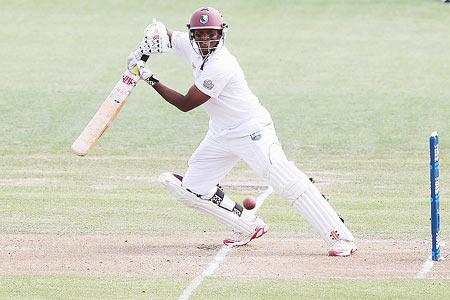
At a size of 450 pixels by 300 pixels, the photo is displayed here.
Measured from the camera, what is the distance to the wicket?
990 cm

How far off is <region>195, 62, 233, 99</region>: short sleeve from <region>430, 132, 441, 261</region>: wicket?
179 centimetres

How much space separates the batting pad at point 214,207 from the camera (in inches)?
430

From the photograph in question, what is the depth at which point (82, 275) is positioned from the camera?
9914 mm

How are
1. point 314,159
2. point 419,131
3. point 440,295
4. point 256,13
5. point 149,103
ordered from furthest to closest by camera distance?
point 256,13, point 149,103, point 419,131, point 314,159, point 440,295

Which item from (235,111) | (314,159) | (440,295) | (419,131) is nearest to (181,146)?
(314,159)

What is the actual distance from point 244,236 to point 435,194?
1927 mm

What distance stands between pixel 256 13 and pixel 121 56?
488 cm

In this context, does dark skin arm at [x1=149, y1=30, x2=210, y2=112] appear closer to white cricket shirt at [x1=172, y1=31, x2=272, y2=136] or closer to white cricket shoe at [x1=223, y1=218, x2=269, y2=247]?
white cricket shirt at [x1=172, y1=31, x2=272, y2=136]

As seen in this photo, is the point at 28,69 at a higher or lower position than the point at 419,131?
lower

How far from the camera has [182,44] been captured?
10.9 metres

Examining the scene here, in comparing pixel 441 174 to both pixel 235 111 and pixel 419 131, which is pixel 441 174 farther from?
pixel 235 111

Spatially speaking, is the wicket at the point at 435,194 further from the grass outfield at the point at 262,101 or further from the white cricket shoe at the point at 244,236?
the white cricket shoe at the point at 244,236

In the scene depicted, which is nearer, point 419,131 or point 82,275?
point 82,275

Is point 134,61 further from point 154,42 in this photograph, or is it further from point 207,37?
point 207,37
